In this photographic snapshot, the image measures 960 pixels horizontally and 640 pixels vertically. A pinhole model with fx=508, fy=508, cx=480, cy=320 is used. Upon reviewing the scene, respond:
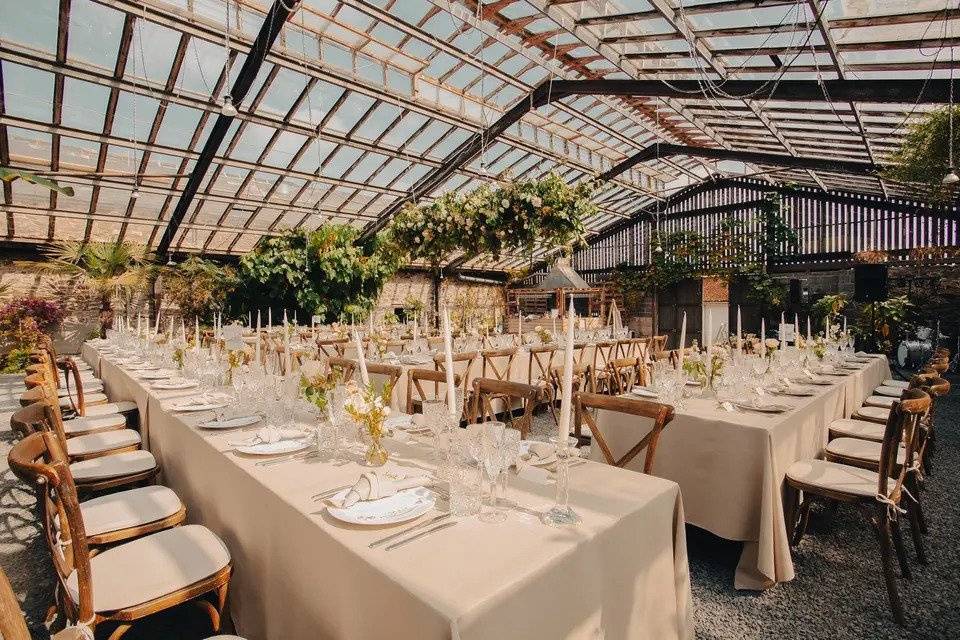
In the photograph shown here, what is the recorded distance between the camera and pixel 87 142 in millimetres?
8117

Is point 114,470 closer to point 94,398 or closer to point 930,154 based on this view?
point 94,398

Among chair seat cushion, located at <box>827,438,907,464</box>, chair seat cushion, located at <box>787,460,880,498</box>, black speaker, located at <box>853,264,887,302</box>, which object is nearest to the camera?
chair seat cushion, located at <box>787,460,880,498</box>

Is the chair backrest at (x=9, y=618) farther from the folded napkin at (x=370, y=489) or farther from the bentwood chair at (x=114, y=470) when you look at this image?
the bentwood chair at (x=114, y=470)

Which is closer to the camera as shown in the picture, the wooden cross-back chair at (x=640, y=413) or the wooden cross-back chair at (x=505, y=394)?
the wooden cross-back chair at (x=640, y=413)

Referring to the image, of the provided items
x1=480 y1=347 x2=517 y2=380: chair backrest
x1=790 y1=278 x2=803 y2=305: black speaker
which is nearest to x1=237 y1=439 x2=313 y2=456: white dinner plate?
x1=480 y1=347 x2=517 y2=380: chair backrest

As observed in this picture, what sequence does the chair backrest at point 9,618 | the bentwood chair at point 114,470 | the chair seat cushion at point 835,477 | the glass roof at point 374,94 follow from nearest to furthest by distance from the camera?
the chair backrest at point 9,618, the chair seat cushion at point 835,477, the bentwood chair at point 114,470, the glass roof at point 374,94

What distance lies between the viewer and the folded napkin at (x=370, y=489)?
52.6 inches

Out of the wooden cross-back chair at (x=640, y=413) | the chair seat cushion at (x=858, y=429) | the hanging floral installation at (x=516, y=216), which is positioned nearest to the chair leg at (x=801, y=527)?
the chair seat cushion at (x=858, y=429)

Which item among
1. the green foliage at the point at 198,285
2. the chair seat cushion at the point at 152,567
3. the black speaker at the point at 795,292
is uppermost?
the green foliage at the point at 198,285

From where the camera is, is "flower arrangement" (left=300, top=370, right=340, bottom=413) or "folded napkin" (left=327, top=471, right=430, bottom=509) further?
"flower arrangement" (left=300, top=370, right=340, bottom=413)

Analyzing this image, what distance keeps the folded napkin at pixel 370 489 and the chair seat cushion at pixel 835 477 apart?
6.41 ft

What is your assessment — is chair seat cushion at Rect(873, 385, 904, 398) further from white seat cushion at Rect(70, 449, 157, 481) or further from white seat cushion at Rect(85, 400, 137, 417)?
white seat cushion at Rect(85, 400, 137, 417)

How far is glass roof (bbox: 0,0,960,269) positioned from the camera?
18.2 feet

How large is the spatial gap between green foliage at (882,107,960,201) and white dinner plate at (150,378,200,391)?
7.72 meters
